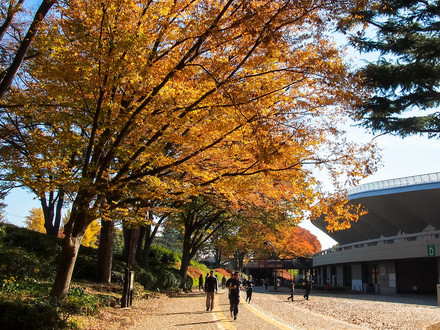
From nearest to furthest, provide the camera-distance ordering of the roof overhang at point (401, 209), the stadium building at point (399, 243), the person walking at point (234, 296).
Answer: the person walking at point (234, 296), the stadium building at point (399, 243), the roof overhang at point (401, 209)

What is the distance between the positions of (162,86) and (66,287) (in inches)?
217

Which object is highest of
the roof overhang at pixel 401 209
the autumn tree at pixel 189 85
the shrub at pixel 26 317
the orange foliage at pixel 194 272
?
the roof overhang at pixel 401 209

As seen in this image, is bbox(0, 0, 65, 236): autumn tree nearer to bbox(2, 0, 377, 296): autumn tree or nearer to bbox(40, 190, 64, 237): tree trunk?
bbox(2, 0, 377, 296): autumn tree

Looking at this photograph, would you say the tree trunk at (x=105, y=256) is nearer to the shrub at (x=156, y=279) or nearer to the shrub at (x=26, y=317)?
the shrub at (x=156, y=279)

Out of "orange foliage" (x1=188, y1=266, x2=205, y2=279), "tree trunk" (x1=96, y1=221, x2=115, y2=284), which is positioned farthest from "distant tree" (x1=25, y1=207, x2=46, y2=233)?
"tree trunk" (x1=96, y1=221, x2=115, y2=284)

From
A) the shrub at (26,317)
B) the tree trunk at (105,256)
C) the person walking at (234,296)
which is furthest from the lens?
the tree trunk at (105,256)

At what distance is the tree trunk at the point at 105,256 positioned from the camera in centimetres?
1412

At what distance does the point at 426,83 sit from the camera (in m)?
10.5

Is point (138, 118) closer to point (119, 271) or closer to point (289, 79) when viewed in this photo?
point (289, 79)

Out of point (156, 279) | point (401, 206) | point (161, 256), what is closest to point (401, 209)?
point (401, 206)

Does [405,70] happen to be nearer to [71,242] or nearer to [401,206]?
[71,242]

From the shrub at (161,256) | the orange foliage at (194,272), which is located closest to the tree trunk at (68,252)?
the shrub at (161,256)

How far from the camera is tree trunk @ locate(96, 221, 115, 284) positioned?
14125 millimetres

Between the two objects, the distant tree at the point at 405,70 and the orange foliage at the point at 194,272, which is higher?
the distant tree at the point at 405,70
